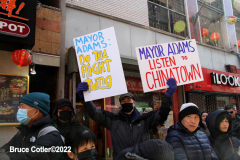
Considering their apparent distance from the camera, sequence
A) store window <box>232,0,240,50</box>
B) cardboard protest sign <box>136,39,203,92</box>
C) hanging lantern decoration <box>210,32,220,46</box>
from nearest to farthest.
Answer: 1. cardboard protest sign <box>136,39,203,92</box>
2. hanging lantern decoration <box>210,32,220,46</box>
3. store window <box>232,0,240,50</box>

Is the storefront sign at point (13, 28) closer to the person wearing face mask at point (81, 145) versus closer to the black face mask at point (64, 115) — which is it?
the black face mask at point (64, 115)

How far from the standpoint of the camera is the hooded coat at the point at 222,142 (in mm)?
2932

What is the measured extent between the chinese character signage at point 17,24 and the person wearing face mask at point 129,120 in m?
2.35

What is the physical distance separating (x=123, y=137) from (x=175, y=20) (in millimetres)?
8581

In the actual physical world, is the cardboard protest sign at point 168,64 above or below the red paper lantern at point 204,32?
below

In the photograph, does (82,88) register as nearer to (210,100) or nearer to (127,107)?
(127,107)

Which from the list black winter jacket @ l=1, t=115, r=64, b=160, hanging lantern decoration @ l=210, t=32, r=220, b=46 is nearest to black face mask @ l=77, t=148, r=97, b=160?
black winter jacket @ l=1, t=115, r=64, b=160

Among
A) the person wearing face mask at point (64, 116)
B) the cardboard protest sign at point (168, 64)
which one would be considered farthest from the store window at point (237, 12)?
the person wearing face mask at point (64, 116)

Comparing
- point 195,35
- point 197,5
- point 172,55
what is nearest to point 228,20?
point 197,5

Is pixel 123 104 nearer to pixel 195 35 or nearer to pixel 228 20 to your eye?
pixel 195 35

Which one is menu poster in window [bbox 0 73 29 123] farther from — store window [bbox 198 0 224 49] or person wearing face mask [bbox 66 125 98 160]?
store window [bbox 198 0 224 49]

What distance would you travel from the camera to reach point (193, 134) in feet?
8.79

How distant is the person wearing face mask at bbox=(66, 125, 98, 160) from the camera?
5.85 feet

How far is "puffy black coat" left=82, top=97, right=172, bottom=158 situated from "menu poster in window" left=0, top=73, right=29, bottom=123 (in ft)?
9.08
